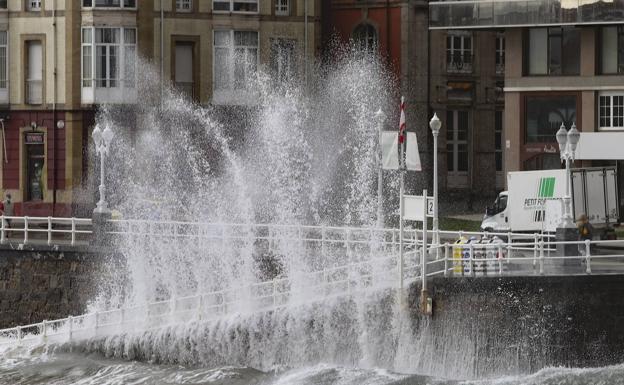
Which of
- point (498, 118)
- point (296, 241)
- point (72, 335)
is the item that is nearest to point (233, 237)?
point (296, 241)

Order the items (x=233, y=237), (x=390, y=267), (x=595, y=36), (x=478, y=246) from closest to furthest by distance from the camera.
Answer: (x=478, y=246) < (x=390, y=267) < (x=233, y=237) < (x=595, y=36)

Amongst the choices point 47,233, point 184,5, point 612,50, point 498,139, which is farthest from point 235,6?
point 47,233

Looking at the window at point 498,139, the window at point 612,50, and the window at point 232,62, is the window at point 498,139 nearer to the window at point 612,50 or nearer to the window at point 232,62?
the window at point 612,50

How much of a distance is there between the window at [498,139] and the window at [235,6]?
13232 mm

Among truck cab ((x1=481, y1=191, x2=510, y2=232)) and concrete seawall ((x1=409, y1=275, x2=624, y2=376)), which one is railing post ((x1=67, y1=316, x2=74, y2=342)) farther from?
truck cab ((x1=481, y1=191, x2=510, y2=232))

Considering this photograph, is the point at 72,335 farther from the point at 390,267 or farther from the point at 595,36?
the point at 595,36

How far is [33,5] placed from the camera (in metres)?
79.1

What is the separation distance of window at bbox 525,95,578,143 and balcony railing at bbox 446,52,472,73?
982 cm

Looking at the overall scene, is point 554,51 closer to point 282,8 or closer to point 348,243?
point 282,8

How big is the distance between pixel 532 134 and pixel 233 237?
74.7 ft

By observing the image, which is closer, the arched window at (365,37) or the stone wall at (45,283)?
the stone wall at (45,283)

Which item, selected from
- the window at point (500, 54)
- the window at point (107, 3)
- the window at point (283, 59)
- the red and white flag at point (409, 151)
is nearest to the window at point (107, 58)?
the window at point (107, 3)

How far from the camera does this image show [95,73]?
78562mm

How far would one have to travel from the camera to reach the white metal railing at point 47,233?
60688mm
